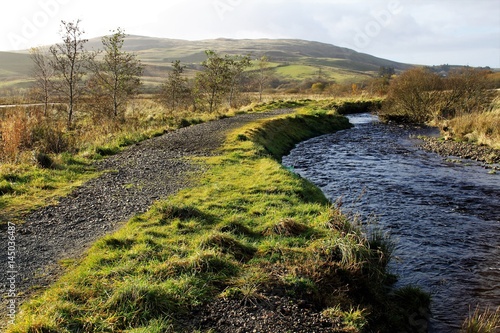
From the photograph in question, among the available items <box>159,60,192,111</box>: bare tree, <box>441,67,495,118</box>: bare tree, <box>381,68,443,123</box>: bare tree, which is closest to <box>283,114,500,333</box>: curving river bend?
<box>441,67,495,118</box>: bare tree

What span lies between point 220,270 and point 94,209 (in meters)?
4.38

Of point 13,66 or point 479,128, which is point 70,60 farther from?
point 13,66

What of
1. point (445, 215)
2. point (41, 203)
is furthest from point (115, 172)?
point (445, 215)

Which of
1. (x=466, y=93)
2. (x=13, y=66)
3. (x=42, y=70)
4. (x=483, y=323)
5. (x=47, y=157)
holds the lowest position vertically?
(x=483, y=323)

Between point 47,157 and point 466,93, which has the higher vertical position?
point 466,93

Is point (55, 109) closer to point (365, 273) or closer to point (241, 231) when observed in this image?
point (241, 231)

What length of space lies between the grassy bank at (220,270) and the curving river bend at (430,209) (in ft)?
2.61

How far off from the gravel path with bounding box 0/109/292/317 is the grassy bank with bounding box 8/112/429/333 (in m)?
0.50

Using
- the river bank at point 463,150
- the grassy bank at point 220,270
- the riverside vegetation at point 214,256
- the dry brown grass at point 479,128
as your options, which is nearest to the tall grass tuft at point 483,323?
the riverside vegetation at point 214,256

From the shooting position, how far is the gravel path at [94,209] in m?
6.25

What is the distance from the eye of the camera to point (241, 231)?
26.5 feet

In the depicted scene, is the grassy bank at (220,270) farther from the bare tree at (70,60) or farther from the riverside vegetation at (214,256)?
the bare tree at (70,60)

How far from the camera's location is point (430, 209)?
1167cm

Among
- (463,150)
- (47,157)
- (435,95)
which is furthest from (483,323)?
(435,95)
